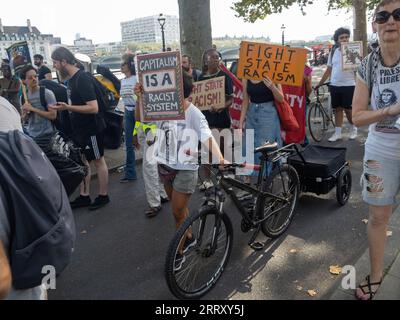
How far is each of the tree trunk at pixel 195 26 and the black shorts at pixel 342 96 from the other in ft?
9.97

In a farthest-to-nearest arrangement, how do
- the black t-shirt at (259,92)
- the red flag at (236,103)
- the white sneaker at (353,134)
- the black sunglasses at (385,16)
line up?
the white sneaker at (353,134) < the red flag at (236,103) < the black t-shirt at (259,92) < the black sunglasses at (385,16)

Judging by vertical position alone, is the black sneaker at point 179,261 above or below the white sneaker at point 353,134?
above

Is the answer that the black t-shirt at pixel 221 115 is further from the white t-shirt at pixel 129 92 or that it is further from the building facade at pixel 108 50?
the building facade at pixel 108 50

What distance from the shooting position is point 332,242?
12.1 feet

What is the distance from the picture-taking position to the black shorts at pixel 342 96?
681 cm

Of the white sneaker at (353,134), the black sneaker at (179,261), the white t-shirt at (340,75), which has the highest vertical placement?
the white t-shirt at (340,75)

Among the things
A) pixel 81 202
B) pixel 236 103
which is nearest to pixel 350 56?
pixel 236 103

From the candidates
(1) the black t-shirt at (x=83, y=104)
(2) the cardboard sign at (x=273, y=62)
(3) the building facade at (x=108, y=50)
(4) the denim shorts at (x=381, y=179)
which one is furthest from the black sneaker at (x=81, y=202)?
(3) the building facade at (x=108, y=50)

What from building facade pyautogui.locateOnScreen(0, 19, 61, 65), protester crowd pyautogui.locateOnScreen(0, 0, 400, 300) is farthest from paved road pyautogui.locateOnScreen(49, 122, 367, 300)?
building facade pyautogui.locateOnScreen(0, 19, 61, 65)

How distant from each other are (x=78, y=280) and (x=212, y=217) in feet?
4.68

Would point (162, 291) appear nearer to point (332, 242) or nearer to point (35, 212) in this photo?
point (332, 242)

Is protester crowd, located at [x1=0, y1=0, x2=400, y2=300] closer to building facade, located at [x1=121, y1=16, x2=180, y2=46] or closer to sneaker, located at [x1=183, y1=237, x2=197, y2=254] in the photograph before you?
sneaker, located at [x1=183, y1=237, x2=197, y2=254]

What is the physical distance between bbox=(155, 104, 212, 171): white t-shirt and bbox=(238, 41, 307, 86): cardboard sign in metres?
1.31

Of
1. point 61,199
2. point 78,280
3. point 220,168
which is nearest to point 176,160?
point 220,168
